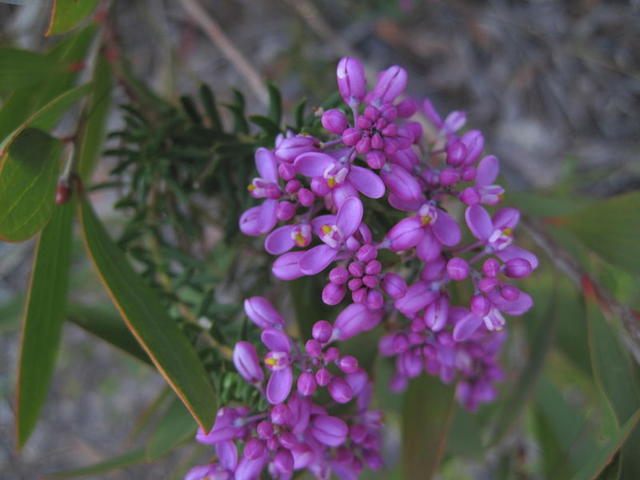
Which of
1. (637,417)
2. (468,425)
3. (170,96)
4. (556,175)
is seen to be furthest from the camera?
(556,175)

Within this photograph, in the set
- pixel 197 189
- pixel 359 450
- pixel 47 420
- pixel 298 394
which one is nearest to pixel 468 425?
pixel 359 450

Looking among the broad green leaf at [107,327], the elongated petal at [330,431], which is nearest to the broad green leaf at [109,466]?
the broad green leaf at [107,327]

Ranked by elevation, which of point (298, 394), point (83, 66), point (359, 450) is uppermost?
point (83, 66)

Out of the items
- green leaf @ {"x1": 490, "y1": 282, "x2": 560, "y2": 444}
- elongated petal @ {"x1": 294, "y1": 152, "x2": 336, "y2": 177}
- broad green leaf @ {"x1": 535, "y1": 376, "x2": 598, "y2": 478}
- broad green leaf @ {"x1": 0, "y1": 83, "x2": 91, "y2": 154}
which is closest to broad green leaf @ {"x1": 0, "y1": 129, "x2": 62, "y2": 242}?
broad green leaf @ {"x1": 0, "y1": 83, "x2": 91, "y2": 154}

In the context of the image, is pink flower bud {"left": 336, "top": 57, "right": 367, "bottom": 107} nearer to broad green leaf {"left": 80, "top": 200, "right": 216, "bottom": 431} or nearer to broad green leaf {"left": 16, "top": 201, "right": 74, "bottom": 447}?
broad green leaf {"left": 80, "top": 200, "right": 216, "bottom": 431}

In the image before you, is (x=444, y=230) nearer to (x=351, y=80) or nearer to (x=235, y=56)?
(x=351, y=80)

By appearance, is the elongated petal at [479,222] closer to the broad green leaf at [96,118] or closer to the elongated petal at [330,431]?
the elongated petal at [330,431]

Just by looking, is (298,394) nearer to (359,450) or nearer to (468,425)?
(359,450)
